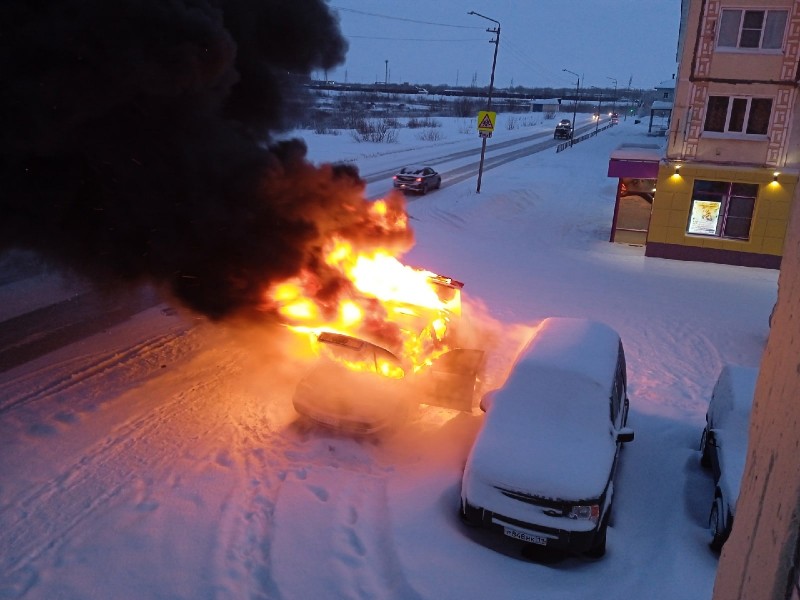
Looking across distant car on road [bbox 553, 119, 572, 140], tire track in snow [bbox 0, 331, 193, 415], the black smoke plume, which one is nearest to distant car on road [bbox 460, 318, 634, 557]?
the black smoke plume

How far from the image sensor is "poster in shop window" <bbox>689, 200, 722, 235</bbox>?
19.0 meters

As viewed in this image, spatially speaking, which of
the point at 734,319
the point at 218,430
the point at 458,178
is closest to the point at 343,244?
the point at 218,430

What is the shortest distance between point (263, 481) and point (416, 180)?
20.7 m

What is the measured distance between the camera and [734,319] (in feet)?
46.0

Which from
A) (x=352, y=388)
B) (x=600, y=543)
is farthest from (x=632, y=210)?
(x=600, y=543)

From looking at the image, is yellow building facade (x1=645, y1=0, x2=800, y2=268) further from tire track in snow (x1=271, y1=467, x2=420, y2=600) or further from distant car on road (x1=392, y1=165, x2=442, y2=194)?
tire track in snow (x1=271, y1=467, x2=420, y2=600)

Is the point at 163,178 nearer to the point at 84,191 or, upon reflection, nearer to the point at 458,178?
the point at 84,191

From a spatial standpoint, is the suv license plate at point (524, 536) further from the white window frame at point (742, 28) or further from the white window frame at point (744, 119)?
the white window frame at point (742, 28)

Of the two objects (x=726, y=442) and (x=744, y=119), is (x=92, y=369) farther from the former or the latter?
(x=744, y=119)

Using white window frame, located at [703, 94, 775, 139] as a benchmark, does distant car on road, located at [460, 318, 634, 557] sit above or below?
below

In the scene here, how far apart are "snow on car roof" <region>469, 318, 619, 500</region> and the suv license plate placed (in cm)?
43

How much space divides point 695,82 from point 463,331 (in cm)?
1184

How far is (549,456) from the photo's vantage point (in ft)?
22.0

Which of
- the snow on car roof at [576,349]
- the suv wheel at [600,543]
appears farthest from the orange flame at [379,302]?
the suv wheel at [600,543]
